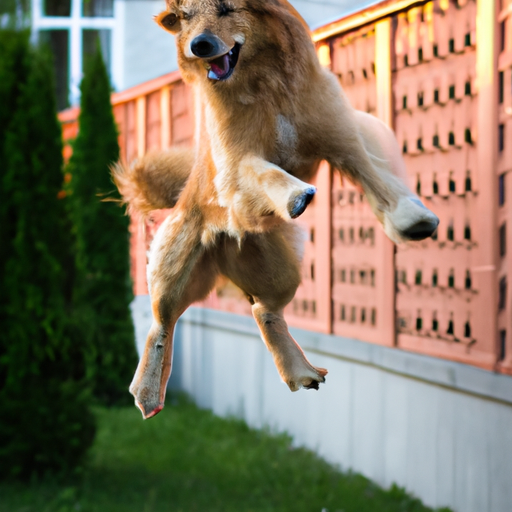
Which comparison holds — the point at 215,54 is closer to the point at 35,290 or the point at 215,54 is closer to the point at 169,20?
the point at 169,20

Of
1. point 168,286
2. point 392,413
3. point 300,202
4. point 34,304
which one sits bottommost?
point 392,413

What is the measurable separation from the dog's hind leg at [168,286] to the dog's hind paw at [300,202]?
203 millimetres

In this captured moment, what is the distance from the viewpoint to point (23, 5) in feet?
17.3

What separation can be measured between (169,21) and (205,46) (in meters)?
0.10

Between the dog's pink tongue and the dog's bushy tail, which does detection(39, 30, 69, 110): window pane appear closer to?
the dog's bushy tail

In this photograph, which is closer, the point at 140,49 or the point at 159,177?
the point at 159,177

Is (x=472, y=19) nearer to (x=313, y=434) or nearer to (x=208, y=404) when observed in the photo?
(x=313, y=434)

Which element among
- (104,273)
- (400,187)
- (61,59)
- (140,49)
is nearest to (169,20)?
(400,187)

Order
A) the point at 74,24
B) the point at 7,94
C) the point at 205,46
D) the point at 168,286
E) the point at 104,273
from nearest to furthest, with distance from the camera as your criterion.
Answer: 1. the point at 205,46
2. the point at 168,286
3. the point at 7,94
4. the point at 104,273
5. the point at 74,24

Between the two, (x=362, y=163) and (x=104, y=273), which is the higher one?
(x=362, y=163)

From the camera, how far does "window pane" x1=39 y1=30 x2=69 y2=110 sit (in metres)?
6.07

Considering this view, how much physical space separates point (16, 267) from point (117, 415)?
1672mm

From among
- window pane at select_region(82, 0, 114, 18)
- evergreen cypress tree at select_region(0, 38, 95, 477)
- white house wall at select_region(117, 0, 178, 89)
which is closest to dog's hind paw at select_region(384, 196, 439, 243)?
evergreen cypress tree at select_region(0, 38, 95, 477)

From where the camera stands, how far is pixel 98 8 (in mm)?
6055
